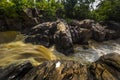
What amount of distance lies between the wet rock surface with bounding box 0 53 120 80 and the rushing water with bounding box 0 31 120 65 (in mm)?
2578

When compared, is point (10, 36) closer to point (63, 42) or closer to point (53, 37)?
point (53, 37)

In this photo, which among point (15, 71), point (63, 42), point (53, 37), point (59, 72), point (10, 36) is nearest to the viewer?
point (59, 72)

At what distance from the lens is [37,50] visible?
15391mm

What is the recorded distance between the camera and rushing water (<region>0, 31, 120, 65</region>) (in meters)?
13.4

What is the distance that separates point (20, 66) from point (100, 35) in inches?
760

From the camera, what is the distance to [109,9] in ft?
124

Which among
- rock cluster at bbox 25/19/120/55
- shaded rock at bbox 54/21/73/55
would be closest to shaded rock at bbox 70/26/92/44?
rock cluster at bbox 25/19/120/55

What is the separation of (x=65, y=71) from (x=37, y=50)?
6.91 meters

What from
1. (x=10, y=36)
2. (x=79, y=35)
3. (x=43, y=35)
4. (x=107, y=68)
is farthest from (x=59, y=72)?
(x=79, y=35)

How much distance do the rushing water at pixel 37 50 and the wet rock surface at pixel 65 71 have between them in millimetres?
2578

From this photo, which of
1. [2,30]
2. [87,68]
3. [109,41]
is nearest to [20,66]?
[87,68]

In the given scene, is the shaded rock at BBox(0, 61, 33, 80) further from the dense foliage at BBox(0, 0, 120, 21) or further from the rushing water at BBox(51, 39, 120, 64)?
the dense foliage at BBox(0, 0, 120, 21)

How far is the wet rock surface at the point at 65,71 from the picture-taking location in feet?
28.0

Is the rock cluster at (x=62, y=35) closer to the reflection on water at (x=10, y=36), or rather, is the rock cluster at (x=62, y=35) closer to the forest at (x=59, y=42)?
the forest at (x=59, y=42)
